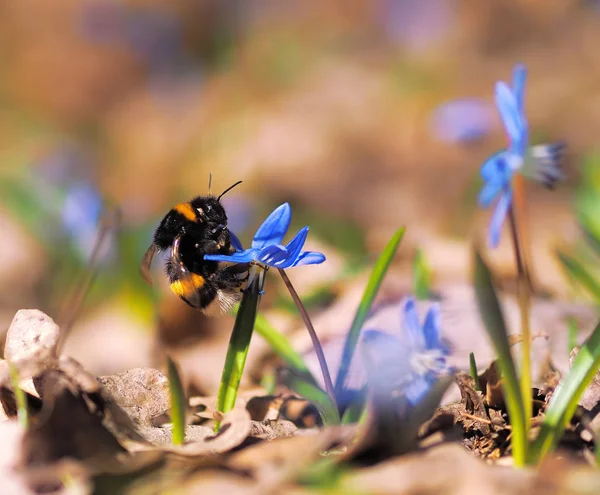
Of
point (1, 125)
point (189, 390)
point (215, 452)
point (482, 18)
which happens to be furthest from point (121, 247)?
point (482, 18)

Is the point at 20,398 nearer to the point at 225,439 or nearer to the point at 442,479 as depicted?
the point at 225,439

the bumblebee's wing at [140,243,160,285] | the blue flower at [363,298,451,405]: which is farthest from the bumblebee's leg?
→ the blue flower at [363,298,451,405]

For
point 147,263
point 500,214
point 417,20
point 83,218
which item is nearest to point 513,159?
point 500,214

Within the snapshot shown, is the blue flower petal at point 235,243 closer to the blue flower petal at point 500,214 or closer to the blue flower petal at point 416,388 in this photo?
the blue flower petal at point 416,388

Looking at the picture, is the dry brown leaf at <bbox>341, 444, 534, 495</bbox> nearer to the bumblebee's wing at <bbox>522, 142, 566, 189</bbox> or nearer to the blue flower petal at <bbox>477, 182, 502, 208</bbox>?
the blue flower petal at <bbox>477, 182, 502, 208</bbox>

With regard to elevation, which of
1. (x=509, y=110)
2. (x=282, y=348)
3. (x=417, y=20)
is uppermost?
(x=417, y=20)

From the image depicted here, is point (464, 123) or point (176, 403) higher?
point (464, 123)

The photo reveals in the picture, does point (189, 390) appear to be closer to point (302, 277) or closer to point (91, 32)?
point (302, 277)

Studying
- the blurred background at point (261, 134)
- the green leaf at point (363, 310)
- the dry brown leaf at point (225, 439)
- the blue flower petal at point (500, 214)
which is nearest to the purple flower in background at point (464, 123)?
the blurred background at point (261, 134)
